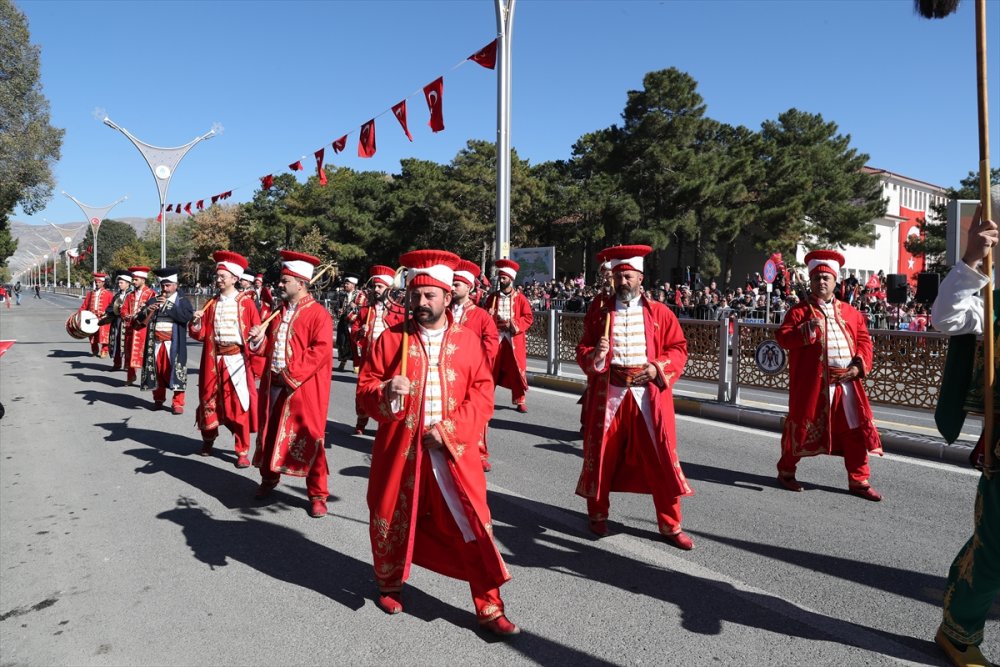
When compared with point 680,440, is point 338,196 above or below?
above

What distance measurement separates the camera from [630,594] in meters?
3.88

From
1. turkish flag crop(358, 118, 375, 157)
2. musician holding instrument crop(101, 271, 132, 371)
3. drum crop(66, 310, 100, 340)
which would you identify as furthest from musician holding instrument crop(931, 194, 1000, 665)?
drum crop(66, 310, 100, 340)

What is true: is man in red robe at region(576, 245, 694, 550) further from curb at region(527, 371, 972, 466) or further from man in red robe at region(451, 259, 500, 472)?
curb at region(527, 371, 972, 466)

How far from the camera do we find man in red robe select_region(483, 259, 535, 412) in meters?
8.95

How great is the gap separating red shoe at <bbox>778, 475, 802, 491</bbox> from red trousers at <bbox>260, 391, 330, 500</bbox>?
3624 mm

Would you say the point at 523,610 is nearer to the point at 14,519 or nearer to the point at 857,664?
the point at 857,664

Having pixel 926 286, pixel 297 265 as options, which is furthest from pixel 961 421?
pixel 926 286

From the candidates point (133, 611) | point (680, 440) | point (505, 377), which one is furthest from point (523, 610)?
point (505, 377)

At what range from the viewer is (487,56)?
1355cm

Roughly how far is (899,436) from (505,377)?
4300 mm

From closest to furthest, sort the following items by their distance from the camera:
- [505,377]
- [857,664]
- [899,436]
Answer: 1. [857,664]
2. [899,436]
3. [505,377]

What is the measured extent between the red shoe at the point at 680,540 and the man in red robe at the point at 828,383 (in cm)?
175

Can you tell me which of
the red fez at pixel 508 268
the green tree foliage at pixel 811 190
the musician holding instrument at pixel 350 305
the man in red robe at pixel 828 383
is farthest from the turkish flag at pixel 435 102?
the green tree foliage at pixel 811 190

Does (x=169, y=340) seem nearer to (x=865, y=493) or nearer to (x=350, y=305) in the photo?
(x=350, y=305)
